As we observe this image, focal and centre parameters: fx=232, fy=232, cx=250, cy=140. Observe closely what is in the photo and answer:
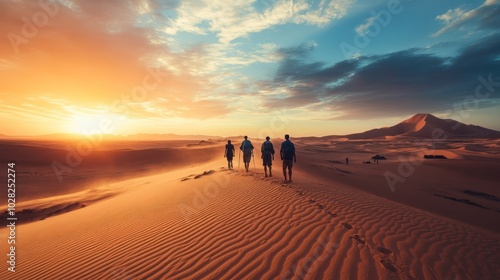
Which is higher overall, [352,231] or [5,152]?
[5,152]

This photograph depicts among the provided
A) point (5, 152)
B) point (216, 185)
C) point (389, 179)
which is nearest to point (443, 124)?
point (389, 179)

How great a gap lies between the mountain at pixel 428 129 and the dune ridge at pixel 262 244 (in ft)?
343

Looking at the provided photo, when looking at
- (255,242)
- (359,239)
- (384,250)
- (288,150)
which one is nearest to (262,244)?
(255,242)

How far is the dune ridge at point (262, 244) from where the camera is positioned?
4.00 meters

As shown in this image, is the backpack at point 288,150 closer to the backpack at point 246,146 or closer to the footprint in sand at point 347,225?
the backpack at point 246,146

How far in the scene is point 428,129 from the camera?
322 feet

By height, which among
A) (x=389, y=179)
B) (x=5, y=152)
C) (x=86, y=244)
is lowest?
(x=389, y=179)

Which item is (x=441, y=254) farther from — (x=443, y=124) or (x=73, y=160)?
(x=443, y=124)

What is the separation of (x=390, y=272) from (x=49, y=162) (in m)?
34.1

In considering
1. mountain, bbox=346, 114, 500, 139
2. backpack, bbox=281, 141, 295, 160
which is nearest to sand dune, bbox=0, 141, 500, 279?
backpack, bbox=281, 141, 295, 160

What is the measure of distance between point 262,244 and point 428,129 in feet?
394

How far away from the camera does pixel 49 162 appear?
26609 mm

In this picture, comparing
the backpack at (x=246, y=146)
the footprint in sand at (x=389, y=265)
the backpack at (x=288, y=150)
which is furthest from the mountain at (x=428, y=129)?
the footprint in sand at (x=389, y=265)

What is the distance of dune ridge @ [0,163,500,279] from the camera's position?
158 inches
